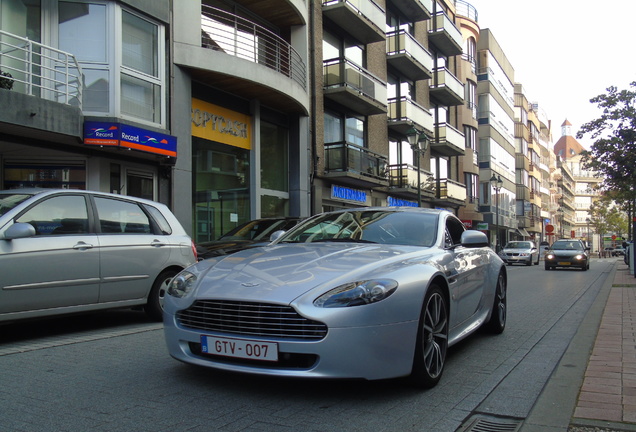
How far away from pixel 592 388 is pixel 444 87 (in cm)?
3104

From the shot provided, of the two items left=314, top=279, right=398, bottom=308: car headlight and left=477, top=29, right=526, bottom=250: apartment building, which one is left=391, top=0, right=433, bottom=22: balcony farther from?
left=314, top=279, right=398, bottom=308: car headlight

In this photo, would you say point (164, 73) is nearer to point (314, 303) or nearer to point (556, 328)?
point (556, 328)

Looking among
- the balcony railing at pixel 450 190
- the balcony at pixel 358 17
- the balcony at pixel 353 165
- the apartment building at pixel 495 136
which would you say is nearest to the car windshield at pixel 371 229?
the balcony at pixel 353 165

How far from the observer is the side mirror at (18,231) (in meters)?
5.44

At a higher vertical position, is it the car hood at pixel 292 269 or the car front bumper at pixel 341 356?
the car hood at pixel 292 269

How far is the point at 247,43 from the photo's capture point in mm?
17484

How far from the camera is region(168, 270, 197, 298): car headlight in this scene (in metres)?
4.09

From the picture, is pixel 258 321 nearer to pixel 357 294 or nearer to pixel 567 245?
pixel 357 294

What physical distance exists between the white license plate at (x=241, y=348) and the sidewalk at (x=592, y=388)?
1.57 meters

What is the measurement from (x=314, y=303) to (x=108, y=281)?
149 inches

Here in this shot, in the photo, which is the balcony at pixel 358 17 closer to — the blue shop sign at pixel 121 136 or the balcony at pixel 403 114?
the balcony at pixel 403 114

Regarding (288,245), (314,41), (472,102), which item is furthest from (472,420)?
(472,102)

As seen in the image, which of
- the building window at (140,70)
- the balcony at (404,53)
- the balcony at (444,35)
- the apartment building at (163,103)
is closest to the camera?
the apartment building at (163,103)

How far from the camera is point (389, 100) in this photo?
92.2 ft
